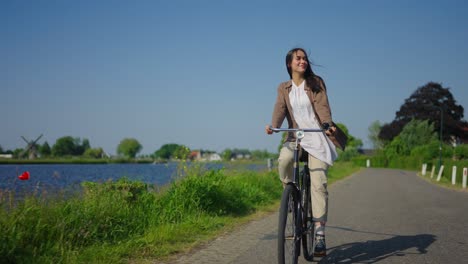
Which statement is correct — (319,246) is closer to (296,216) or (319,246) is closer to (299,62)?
(296,216)

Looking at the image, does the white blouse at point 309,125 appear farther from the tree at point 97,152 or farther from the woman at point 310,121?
the tree at point 97,152

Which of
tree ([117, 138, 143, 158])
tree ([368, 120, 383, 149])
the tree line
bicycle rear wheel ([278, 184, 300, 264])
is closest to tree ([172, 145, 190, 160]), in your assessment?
tree ([117, 138, 143, 158])

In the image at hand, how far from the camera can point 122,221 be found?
→ 5.92 meters

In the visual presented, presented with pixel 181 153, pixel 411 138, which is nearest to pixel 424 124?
pixel 411 138

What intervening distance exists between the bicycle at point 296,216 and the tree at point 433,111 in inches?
2251

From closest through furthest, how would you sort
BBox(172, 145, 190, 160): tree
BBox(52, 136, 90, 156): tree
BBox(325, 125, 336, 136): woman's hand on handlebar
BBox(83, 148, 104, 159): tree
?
1. BBox(325, 125, 336, 136): woman's hand on handlebar
2. BBox(83, 148, 104, 159): tree
3. BBox(172, 145, 190, 160): tree
4. BBox(52, 136, 90, 156): tree

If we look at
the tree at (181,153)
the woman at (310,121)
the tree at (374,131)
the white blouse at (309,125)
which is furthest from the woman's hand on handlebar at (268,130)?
the tree at (374,131)

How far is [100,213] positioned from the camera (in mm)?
5715

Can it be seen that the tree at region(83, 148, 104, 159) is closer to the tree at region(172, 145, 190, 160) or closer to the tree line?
the tree at region(172, 145, 190, 160)

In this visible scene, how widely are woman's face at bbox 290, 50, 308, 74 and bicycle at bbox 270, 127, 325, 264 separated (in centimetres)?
71

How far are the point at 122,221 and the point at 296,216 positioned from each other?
2618 mm

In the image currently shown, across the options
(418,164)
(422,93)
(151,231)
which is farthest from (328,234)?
(422,93)

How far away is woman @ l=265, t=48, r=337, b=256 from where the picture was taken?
461 centimetres

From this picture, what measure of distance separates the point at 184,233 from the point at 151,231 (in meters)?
0.48
